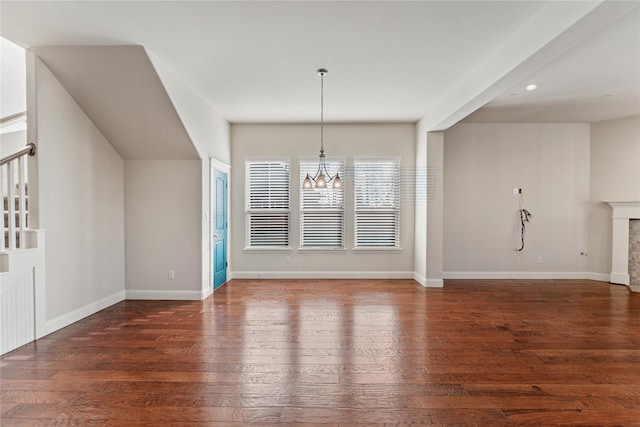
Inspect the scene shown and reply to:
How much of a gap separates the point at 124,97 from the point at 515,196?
667cm

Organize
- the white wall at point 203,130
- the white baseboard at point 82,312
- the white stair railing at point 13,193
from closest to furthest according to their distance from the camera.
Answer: the white stair railing at point 13,193 → the white baseboard at point 82,312 → the white wall at point 203,130

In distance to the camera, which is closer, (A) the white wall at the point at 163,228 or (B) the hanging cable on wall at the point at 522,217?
(A) the white wall at the point at 163,228

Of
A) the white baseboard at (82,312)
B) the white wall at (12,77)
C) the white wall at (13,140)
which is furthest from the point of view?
the white wall at (13,140)

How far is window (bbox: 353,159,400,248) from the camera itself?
692 cm

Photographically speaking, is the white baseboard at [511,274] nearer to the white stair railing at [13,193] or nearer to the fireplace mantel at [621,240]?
the fireplace mantel at [621,240]

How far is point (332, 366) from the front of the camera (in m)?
3.06

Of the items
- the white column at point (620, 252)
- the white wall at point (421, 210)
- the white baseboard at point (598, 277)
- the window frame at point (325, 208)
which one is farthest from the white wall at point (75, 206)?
the white column at point (620, 252)

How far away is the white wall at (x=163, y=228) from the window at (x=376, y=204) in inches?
119

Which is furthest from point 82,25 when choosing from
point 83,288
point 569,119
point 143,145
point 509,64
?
point 569,119

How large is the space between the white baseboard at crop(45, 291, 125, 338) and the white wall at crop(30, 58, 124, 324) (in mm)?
10

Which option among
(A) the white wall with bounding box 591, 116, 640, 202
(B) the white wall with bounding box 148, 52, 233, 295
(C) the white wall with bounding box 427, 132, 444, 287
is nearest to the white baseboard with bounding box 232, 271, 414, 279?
(C) the white wall with bounding box 427, 132, 444, 287

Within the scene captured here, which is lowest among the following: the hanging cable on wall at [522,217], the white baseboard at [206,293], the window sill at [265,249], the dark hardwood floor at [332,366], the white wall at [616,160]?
the dark hardwood floor at [332,366]

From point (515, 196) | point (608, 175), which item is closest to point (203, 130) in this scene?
point (515, 196)

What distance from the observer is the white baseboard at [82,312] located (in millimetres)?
3901
